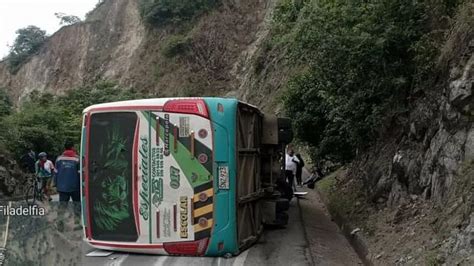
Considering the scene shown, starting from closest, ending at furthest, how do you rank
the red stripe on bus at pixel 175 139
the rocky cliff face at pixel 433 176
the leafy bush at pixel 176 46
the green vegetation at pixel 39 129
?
the rocky cliff face at pixel 433 176, the red stripe on bus at pixel 175 139, the green vegetation at pixel 39 129, the leafy bush at pixel 176 46

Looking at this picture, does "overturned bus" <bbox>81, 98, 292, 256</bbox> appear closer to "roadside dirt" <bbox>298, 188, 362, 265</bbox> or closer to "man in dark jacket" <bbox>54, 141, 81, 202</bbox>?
"roadside dirt" <bbox>298, 188, 362, 265</bbox>

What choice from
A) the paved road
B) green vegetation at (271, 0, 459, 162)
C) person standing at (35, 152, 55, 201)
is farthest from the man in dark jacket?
person standing at (35, 152, 55, 201)

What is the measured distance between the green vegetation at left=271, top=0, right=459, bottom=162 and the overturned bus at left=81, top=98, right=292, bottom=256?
10.6 ft

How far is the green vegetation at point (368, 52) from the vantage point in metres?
9.61

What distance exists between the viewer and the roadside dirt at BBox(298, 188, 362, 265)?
8.67m

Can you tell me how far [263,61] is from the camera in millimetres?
35719

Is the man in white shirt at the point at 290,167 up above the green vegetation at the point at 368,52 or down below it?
below

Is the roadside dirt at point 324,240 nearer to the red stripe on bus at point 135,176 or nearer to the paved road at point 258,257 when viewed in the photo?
the paved road at point 258,257

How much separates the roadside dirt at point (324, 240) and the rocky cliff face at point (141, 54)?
2666 cm

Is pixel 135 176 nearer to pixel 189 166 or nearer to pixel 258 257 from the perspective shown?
pixel 189 166

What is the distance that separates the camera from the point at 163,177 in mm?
7938

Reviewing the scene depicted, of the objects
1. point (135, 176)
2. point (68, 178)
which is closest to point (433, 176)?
point (135, 176)

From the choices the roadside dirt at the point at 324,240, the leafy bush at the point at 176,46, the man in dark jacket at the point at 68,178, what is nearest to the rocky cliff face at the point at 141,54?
the leafy bush at the point at 176,46

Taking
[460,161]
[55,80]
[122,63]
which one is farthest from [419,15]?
[55,80]
